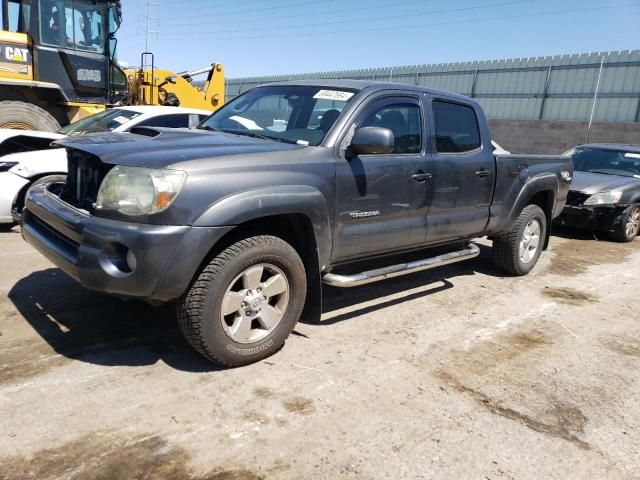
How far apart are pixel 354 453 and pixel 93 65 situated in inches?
393

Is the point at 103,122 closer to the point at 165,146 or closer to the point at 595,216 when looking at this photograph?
the point at 165,146

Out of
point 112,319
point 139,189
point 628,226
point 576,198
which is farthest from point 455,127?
point 628,226

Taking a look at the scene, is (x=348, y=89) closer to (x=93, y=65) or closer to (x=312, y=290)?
(x=312, y=290)

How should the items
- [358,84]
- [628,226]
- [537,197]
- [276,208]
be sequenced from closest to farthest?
[276,208], [358,84], [537,197], [628,226]

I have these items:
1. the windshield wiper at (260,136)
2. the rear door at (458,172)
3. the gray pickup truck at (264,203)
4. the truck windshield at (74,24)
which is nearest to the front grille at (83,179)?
the gray pickup truck at (264,203)

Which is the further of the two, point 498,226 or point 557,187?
point 557,187

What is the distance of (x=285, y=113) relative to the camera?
4230 mm

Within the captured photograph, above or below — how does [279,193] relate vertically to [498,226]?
above

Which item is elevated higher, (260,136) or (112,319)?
(260,136)

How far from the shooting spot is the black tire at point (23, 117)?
834 cm

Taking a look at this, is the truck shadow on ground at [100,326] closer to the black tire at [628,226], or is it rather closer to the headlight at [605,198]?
the headlight at [605,198]

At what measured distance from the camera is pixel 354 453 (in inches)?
103

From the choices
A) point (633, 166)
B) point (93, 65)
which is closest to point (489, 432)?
point (633, 166)

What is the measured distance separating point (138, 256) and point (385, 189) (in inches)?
74.9
